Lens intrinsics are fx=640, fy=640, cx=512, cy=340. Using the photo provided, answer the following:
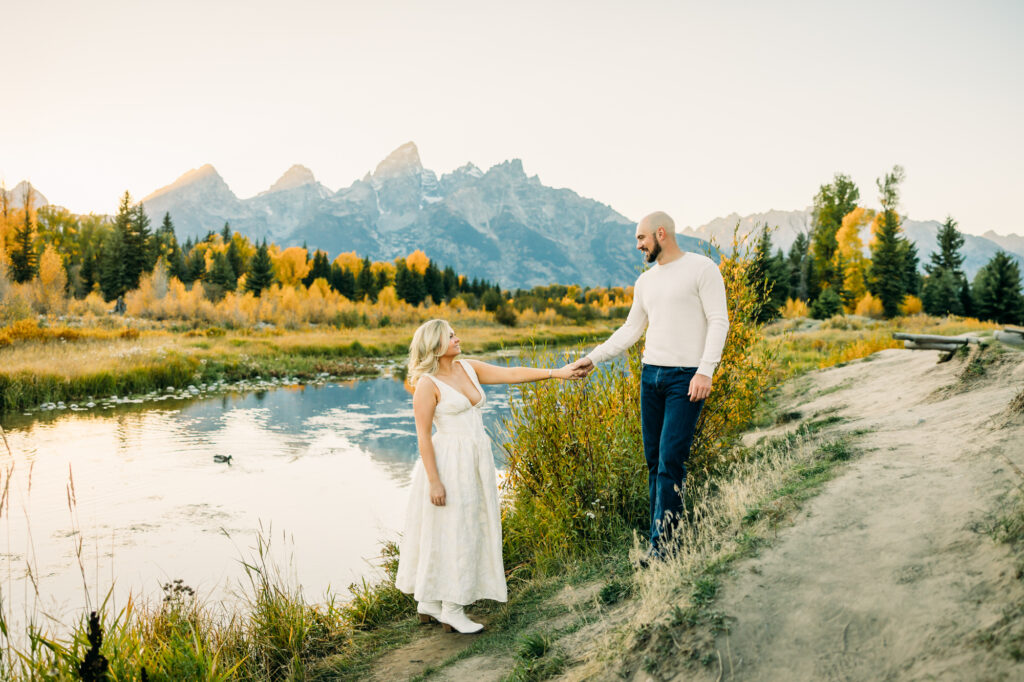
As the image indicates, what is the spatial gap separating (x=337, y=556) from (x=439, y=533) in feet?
14.9

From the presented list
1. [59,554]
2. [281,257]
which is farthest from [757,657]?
[281,257]

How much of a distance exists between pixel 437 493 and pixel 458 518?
0.22 meters

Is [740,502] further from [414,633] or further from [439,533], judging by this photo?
[414,633]

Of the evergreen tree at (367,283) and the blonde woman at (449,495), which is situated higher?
the evergreen tree at (367,283)

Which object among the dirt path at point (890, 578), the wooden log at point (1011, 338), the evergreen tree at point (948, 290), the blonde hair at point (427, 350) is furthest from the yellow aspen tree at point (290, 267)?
the dirt path at point (890, 578)

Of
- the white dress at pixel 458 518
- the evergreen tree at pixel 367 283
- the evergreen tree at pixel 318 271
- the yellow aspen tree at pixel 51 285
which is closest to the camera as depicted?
the white dress at pixel 458 518

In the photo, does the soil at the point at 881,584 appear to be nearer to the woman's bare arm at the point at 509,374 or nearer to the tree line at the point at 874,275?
the woman's bare arm at the point at 509,374

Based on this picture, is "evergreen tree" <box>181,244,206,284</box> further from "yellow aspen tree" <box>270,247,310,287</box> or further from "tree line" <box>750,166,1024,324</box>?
"tree line" <box>750,166,1024,324</box>

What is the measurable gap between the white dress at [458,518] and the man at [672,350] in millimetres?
1063

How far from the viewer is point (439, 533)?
400 centimetres

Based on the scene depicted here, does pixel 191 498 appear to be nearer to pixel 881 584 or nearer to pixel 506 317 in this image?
pixel 881 584

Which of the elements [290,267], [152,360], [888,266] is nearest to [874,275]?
[888,266]

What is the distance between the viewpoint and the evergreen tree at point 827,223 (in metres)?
49.2

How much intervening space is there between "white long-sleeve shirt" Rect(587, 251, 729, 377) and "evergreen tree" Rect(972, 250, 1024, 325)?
1875 inches
